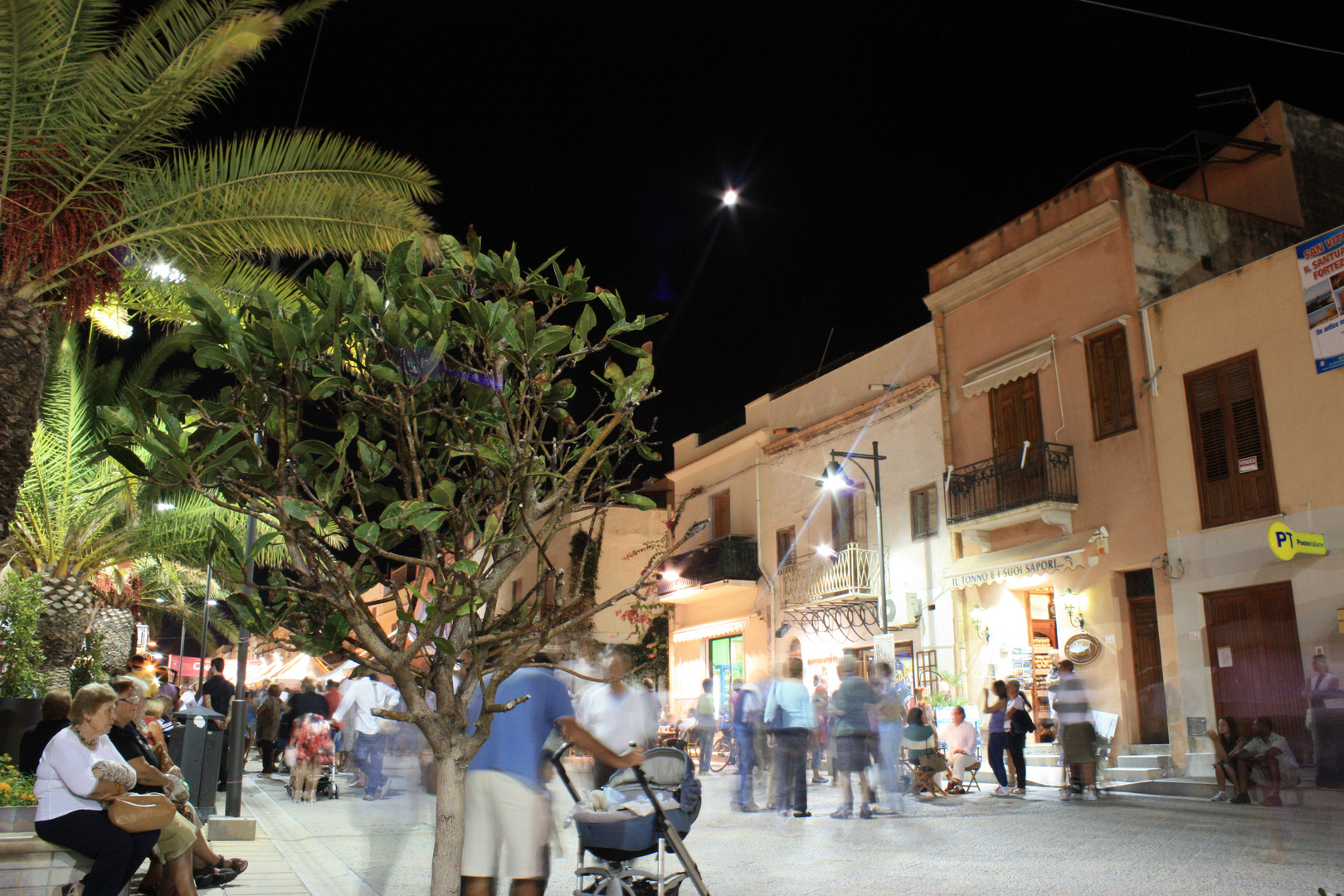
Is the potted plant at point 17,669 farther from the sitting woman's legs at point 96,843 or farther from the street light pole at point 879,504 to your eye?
the street light pole at point 879,504

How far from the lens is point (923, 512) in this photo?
2002 centimetres

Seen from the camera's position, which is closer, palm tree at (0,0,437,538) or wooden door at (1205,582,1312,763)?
palm tree at (0,0,437,538)

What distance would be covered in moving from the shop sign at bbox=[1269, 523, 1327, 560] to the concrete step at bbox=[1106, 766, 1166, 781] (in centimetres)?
347

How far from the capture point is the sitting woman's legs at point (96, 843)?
5.61 metres

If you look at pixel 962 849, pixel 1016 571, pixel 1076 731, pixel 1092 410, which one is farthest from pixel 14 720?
pixel 1092 410

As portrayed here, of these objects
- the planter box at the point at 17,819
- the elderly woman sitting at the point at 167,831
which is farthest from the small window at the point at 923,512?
the planter box at the point at 17,819

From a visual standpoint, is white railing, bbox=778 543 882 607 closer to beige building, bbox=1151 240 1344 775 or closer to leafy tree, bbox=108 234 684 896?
beige building, bbox=1151 240 1344 775

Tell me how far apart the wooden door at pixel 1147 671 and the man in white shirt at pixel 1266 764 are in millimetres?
3003

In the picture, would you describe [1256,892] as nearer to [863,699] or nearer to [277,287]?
[863,699]

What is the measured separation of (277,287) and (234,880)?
5.02 m

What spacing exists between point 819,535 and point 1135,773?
9.59 metres

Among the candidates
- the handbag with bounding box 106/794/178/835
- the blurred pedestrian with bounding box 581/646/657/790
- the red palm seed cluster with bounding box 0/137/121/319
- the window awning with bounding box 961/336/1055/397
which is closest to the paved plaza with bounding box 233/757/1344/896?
the blurred pedestrian with bounding box 581/646/657/790

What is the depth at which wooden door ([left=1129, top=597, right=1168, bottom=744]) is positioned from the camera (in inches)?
590

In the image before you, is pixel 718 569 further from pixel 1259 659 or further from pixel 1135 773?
pixel 1259 659
